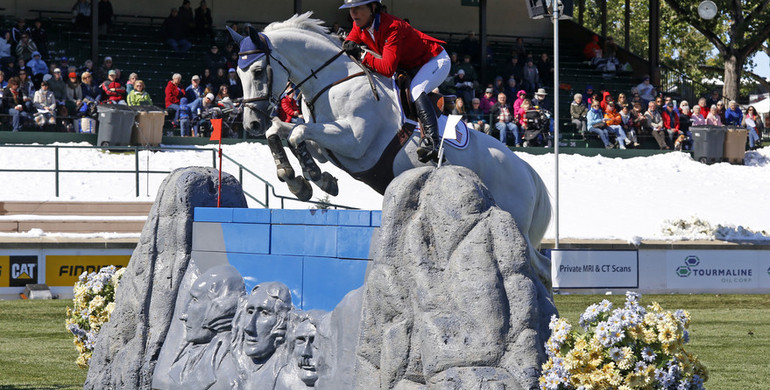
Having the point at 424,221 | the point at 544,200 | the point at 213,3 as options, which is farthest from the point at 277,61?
the point at 213,3

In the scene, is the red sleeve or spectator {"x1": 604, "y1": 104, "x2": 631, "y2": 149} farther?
spectator {"x1": 604, "y1": 104, "x2": 631, "y2": 149}

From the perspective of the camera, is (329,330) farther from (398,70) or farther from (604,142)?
(604,142)

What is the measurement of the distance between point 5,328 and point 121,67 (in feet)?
43.7

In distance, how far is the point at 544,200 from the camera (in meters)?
9.49

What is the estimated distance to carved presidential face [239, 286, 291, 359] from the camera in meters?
7.23

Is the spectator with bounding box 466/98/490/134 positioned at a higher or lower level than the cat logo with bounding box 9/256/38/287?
higher

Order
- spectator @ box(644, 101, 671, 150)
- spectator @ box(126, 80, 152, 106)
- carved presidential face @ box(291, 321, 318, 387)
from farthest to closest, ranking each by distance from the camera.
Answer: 1. spectator @ box(644, 101, 671, 150)
2. spectator @ box(126, 80, 152, 106)
3. carved presidential face @ box(291, 321, 318, 387)

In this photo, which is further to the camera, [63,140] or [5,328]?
[63,140]

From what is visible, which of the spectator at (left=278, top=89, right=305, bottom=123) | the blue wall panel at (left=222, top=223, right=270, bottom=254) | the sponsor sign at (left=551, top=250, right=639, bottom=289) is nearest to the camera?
the blue wall panel at (left=222, top=223, right=270, bottom=254)

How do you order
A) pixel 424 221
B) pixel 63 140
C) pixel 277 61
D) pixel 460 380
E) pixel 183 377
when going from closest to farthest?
pixel 460 380
pixel 424 221
pixel 183 377
pixel 277 61
pixel 63 140

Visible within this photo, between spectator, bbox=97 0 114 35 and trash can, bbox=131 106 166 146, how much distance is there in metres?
5.83

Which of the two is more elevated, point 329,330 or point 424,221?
point 424,221

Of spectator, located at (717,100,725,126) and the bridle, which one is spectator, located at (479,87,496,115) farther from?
the bridle

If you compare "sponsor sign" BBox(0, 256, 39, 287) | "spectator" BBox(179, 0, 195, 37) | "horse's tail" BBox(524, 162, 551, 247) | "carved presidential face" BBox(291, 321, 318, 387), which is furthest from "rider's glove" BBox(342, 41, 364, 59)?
"spectator" BBox(179, 0, 195, 37)
